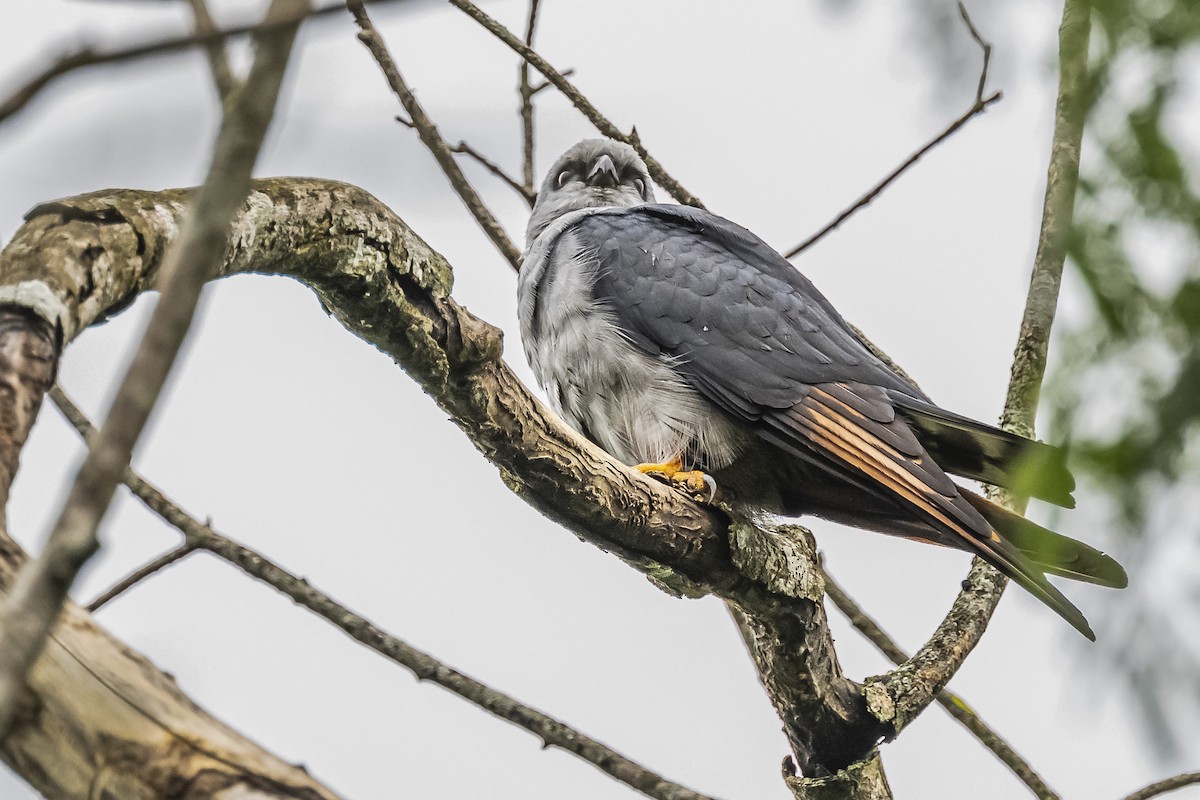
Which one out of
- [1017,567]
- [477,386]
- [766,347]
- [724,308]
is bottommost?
[477,386]

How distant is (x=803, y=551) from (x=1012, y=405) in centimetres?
153

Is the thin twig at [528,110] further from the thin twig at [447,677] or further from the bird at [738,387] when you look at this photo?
the thin twig at [447,677]

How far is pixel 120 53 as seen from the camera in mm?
997

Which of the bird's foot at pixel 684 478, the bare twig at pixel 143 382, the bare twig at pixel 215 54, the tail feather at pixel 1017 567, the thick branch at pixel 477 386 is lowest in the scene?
the bare twig at pixel 143 382

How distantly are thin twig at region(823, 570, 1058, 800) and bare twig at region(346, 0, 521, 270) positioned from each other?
212 cm

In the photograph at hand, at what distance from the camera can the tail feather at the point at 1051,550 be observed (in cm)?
270

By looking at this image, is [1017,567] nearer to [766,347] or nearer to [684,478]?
[684,478]

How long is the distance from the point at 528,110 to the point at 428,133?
2.37 feet

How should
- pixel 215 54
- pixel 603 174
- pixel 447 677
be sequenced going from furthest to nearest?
1. pixel 603 174
2. pixel 447 677
3. pixel 215 54

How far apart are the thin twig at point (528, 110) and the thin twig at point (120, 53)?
3.90 m

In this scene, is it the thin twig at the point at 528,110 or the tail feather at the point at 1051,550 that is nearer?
the tail feather at the point at 1051,550

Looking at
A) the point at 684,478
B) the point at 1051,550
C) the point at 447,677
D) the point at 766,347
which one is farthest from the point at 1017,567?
the point at 447,677

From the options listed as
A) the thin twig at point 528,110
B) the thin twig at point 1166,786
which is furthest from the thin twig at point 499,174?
the thin twig at point 1166,786

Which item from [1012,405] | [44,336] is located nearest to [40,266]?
[44,336]
